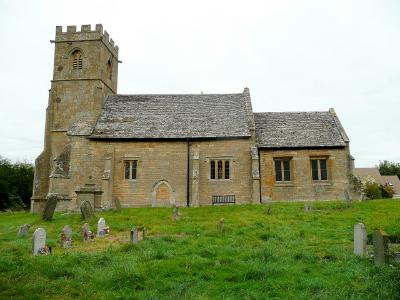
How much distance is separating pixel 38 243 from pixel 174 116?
2069 centimetres

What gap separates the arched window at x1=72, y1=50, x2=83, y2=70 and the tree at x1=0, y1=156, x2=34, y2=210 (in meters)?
21.0

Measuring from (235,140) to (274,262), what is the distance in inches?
779

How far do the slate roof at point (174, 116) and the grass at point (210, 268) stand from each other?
1458 centimetres

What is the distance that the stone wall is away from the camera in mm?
29031

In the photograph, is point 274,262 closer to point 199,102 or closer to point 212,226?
point 212,226

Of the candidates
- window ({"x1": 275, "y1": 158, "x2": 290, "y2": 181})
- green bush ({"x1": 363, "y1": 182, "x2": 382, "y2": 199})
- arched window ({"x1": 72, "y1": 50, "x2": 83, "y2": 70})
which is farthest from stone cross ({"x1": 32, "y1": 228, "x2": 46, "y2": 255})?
green bush ({"x1": 363, "y1": 182, "x2": 382, "y2": 199})

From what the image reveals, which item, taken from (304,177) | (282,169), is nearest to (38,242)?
(282,169)

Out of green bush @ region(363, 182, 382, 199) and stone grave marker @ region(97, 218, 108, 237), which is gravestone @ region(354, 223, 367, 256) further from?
green bush @ region(363, 182, 382, 199)

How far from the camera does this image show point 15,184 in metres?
48.8

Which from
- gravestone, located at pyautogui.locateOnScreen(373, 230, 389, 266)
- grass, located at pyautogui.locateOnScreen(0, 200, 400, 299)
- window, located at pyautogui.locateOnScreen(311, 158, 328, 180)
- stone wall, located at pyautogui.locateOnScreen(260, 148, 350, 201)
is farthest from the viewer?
window, located at pyautogui.locateOnScreen(311, 158, 328, 180)

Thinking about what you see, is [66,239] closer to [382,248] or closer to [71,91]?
[382,248]

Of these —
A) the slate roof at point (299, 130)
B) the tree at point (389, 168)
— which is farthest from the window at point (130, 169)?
the tree at point (389, 168)

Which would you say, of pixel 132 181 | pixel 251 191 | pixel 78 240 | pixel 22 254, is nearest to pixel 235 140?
pixel 251 191

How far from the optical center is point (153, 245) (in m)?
12.5
